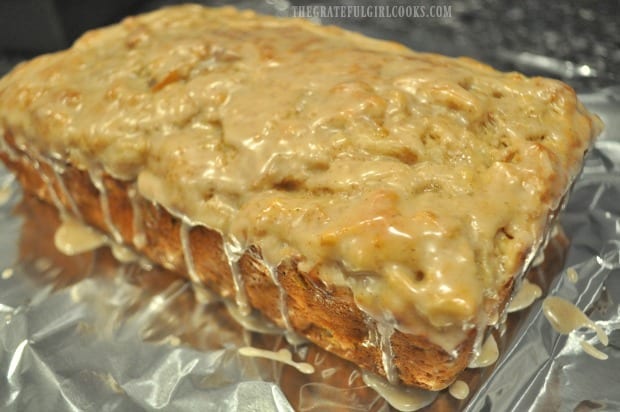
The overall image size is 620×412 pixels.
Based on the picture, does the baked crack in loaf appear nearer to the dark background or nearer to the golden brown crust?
the golden brown crust

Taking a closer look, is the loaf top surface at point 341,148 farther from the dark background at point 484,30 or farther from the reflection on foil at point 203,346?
the dark background at point 484,30

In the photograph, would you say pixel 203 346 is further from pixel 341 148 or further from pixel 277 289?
pixel 341 148

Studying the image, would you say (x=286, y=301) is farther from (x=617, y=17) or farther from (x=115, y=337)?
(x=617, y=17)

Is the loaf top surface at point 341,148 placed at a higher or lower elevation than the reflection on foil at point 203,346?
higher

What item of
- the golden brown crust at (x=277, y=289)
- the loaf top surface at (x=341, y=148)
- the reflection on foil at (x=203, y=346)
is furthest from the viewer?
the reflection on foil at (x=203, y=346)

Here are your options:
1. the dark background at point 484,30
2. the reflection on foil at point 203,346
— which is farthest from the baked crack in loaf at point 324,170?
the dark background at point 484,30

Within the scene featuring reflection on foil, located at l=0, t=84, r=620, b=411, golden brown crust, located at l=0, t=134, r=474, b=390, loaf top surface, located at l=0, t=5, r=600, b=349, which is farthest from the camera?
reflection on foil, located at l=0, t=84, r=620, b=411

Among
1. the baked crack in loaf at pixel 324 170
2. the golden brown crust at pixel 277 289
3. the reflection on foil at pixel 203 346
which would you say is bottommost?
the reflection on foil at pixel 203 346

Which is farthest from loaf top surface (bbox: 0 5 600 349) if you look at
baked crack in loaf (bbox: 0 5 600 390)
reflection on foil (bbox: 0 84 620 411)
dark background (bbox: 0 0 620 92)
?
dark background (bbox: 0 0 620 92)
